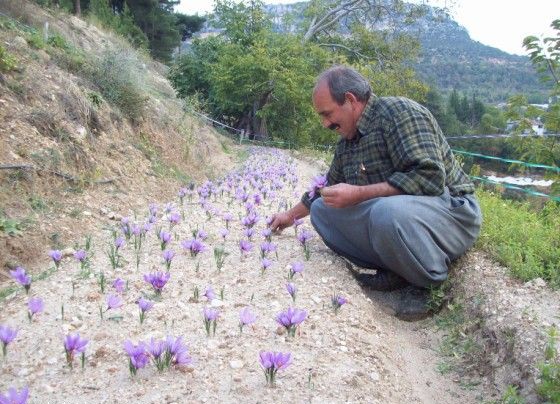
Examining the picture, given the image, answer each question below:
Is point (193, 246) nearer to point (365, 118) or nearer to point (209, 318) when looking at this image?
point (209, 318)

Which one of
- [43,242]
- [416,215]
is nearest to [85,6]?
[43,242]

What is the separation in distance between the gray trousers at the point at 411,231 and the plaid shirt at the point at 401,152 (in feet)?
0.35

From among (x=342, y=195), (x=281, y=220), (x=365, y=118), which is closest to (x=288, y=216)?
(x=281, y=220)

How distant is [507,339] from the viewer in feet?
8.56

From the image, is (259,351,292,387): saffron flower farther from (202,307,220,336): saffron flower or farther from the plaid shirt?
the plaid shirt

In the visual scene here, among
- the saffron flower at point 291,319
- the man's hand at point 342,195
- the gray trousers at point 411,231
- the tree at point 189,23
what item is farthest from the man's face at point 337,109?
the tree at point 189,23

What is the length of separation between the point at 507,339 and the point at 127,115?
5.62m

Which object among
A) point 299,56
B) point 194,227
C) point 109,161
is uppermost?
point 299,56

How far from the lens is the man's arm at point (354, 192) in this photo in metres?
3.15

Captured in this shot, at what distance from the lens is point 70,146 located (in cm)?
479

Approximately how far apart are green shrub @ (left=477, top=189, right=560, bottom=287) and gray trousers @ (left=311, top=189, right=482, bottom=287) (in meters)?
0.27

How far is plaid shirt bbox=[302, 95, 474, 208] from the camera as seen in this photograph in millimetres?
3080

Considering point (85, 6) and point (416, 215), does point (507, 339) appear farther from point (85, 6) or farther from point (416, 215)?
point (85, 6)

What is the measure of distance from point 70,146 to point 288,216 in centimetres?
226
